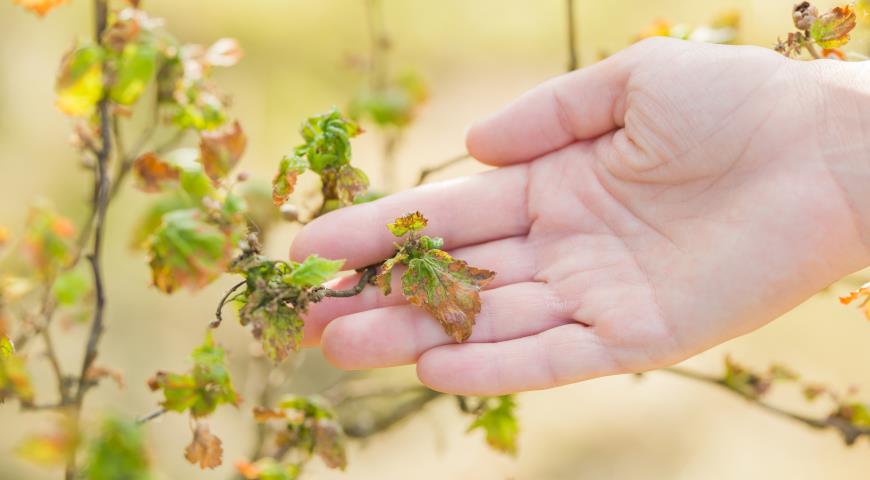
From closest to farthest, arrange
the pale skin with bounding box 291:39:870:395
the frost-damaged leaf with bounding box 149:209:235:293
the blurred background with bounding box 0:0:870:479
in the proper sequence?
the frost-damaged leaf with bounding box 149:209:235:293, the pale skin with bounding box 291:39:870:395, the blurred background with bounding box 0:0:870:479

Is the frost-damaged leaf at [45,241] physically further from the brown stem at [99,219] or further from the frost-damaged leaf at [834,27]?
the frost-damaged leaf at [834,27]

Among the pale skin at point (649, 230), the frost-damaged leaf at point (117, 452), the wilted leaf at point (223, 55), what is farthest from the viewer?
the wilted leaf at point (223, 55)

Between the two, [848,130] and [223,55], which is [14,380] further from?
[848,130]

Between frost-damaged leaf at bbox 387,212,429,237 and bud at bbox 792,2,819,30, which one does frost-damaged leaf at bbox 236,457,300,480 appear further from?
bud at bbox 792,2,819,30

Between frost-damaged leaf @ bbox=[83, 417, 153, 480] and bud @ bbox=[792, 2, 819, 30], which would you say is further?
bud @ bbox=[792, 2, 819, 30]

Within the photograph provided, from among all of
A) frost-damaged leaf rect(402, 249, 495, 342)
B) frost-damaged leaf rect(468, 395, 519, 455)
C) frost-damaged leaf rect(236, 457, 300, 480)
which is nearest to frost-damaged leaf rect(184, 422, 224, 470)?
frost-damaged leaf rect(236, 457, 300, 480)

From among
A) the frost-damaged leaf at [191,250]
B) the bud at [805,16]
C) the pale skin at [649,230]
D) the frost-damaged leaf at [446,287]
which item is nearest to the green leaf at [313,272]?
the frost-damaged leaf at [191,250]

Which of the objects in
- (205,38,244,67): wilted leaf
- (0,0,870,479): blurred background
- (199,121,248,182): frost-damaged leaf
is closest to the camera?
(199,121,248,182): frost-damaged leaf

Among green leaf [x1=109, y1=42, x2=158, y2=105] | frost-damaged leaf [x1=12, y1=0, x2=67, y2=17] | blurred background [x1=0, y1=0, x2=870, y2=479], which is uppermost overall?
frost-damaged leaf [x1=12, y1=0, x2=67, y2=17]
